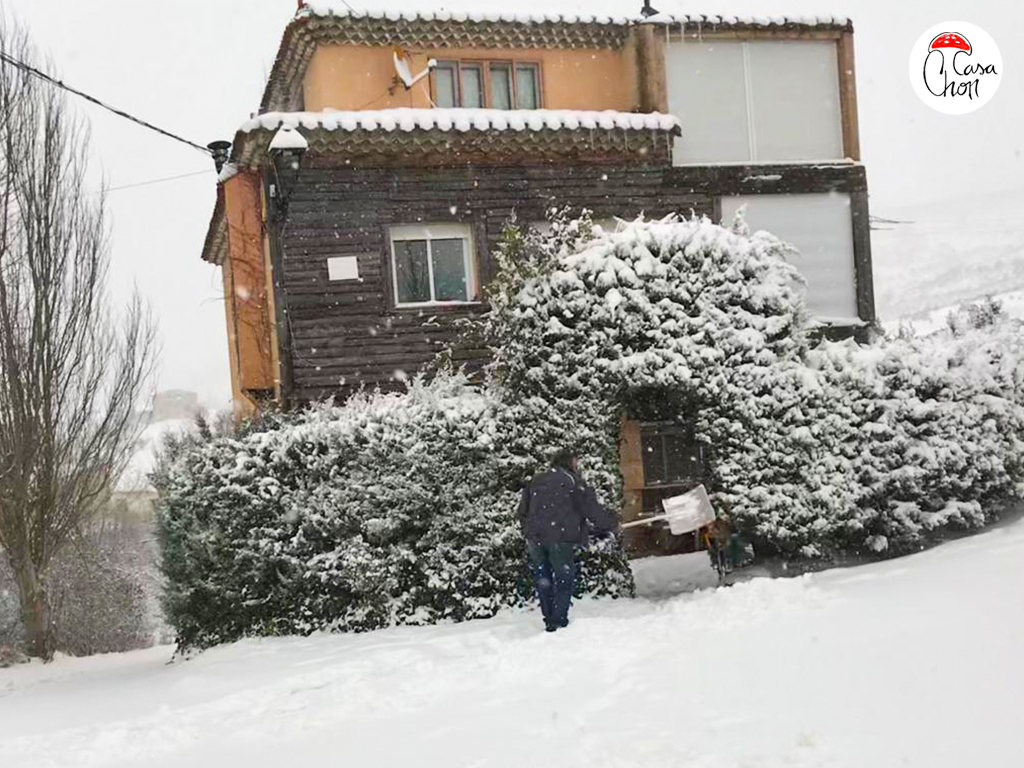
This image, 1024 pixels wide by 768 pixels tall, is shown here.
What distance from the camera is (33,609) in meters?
14.3

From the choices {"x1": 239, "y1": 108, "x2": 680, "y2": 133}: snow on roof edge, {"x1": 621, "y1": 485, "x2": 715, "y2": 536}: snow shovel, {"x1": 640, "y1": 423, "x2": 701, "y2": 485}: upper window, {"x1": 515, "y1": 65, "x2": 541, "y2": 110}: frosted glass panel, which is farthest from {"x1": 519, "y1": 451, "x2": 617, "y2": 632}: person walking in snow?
{"x1": 515, "y1": 65, "x2": 541, "y2": 110}: frosted glass panel

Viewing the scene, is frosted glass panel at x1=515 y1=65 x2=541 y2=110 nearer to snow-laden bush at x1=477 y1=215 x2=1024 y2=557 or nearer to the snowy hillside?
snow-laden bush at x1=477 y1=215 x2=1024 y2=557

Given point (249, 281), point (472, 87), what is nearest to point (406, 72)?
point (472, 87)

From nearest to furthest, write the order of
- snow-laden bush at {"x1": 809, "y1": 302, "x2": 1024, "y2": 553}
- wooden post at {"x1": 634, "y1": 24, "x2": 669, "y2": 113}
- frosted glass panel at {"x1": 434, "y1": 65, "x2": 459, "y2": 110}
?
1. snow-laden bush at {"x1": 809, "y1": 302, "x2": 1024, "y2": 553}
2. frosted glass panel at {"x1": 434, "y1": 65, "x2": 459, "y2": 110}
3. wooden post at {"x1": 634, "y1": 24, "x2": 669, "y2": 113}

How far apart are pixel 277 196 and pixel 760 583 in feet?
30.1

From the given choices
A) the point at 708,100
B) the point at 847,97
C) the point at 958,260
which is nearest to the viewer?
the point at 708,100

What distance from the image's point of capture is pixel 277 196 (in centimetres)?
1495

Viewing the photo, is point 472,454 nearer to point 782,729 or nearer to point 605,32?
point 782,729

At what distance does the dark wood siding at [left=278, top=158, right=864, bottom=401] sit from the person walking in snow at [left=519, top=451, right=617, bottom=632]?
6170 millimetres

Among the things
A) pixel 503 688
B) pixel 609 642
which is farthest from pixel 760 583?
pixel 503 688

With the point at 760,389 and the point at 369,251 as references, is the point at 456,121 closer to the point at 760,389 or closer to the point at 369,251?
the point at 369,251

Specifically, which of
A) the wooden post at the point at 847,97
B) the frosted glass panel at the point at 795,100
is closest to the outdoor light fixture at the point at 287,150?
the frosted glass panel at the point at 795,100

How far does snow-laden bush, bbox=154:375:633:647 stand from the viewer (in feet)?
33.6

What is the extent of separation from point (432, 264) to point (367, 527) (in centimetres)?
645
